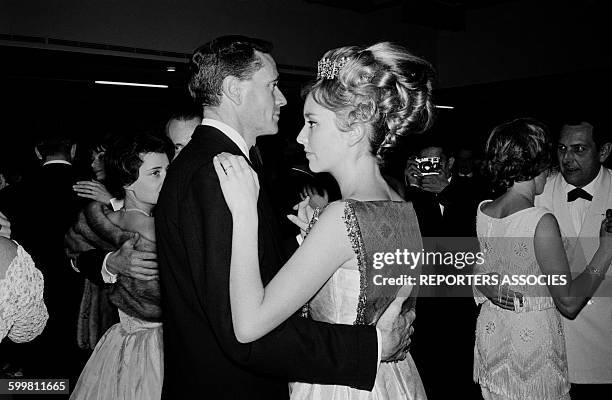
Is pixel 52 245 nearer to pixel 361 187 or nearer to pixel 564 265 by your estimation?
pixel 361 187

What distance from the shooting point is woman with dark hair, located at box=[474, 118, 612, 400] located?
2658 mm

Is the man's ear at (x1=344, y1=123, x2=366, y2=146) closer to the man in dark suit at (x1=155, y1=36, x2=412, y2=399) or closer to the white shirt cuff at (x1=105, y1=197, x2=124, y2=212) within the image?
the man in dark suit at (x1=155, y1=36, x2=412, y2=399)

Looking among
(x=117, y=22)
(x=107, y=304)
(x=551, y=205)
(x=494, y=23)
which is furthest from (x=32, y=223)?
(x=494, y=23)

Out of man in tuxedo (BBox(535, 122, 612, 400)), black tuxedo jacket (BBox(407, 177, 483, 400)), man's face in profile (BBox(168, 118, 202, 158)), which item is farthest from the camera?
black tuxedo jacket (BBox(407, 177, 483, 400))

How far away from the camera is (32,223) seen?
3.64m

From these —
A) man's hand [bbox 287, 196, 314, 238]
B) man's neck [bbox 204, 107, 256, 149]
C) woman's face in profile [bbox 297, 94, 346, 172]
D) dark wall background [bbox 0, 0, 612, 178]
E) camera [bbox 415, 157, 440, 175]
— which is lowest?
man's hand [bbox 287, 196, 314, 238]

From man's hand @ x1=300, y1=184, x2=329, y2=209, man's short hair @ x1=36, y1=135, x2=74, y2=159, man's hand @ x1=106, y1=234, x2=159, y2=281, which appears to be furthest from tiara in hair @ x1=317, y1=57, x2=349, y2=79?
man's short hair @ x1=36, y1=135, x2=74, y2=159

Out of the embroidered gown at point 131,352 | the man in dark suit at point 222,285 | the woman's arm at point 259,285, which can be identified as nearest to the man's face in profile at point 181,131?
the embroidered gown at point 131,352

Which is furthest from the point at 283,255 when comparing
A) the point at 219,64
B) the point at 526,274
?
the point at 526,274

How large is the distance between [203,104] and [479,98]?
29.1ft

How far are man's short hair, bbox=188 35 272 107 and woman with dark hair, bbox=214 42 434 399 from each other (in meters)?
Result: 0.21

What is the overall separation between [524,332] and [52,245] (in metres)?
2.61

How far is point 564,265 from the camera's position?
8.50ft

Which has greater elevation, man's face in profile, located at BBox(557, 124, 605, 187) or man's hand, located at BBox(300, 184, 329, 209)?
man's face in profile, located at BBox(557, 124, 605, 187)
